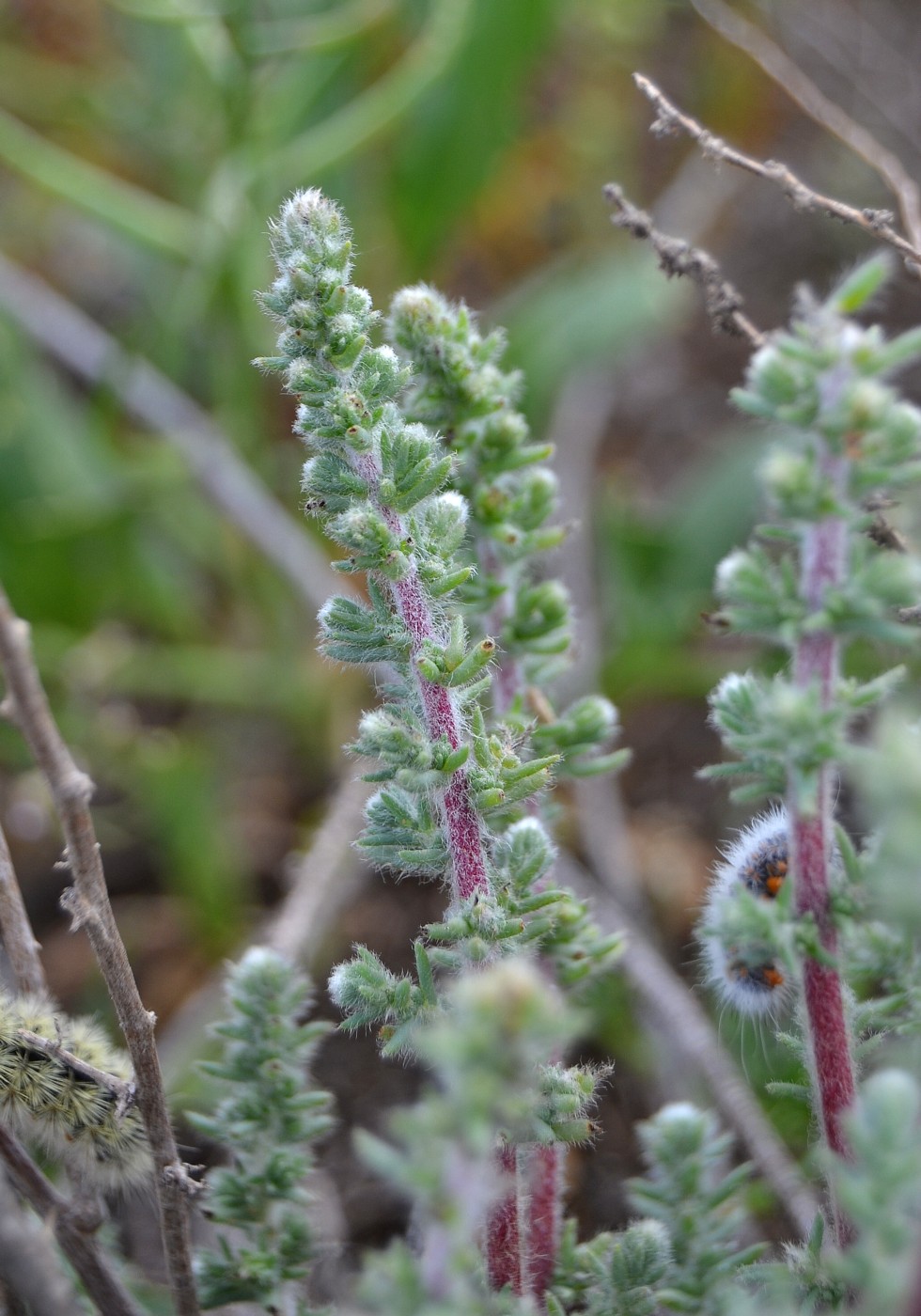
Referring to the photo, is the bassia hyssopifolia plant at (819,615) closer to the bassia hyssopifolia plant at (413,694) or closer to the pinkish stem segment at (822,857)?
the pinkish stem segment at (822,857)

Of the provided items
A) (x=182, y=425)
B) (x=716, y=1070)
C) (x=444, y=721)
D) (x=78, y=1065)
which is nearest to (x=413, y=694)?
(x=444, y=721)

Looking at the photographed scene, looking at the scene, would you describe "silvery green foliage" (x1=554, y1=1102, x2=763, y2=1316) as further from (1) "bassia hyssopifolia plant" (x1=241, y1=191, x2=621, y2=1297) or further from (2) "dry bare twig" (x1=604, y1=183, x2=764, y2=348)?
(2) "dry bare twig" (x1=604, y1=183, x2=764, y2=348)

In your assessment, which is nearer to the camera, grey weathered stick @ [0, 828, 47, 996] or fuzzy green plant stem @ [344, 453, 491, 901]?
fuzzy green plant stem @ [344, 453, 491, 901]

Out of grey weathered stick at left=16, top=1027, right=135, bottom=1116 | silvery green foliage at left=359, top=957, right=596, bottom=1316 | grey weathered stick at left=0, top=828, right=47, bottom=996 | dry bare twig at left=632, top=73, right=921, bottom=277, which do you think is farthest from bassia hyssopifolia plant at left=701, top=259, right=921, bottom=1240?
grey weathered stick at left=0, top=828, right=47, bottom=996

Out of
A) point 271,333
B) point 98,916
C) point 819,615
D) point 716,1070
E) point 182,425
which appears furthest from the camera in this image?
point 271,333

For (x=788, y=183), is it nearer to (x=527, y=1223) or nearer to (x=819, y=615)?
(x=819, y=615)

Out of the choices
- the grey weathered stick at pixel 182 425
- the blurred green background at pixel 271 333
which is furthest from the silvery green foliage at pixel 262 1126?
the grey weathered stick at pixel 182 425
